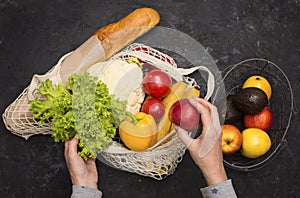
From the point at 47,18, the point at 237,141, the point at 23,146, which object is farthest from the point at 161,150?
the point at 47,18

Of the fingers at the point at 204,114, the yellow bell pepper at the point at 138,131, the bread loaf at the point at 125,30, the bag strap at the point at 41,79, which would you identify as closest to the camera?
the fingers at the point at 204,114

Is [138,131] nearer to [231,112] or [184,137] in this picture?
[184,137]

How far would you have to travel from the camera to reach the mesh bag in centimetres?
139

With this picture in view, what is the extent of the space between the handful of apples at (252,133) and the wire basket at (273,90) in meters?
0.05

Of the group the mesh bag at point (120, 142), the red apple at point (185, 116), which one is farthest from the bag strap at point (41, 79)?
the red apple at point (185, 116)

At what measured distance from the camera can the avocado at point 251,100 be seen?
1473 mm

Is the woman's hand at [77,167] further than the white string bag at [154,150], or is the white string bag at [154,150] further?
the white string bag at [154,150]

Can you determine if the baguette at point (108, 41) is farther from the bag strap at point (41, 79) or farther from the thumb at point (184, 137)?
the thumb at point (184, 137)

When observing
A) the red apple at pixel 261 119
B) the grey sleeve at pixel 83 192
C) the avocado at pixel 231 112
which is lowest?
the red apple at pixel 261 119

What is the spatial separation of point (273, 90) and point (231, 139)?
27 centimetres

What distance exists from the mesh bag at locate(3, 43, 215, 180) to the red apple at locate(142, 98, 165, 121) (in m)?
0.06

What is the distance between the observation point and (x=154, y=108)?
4.50 feet

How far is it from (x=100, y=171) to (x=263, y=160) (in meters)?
0.54

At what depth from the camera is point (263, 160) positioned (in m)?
1.61
